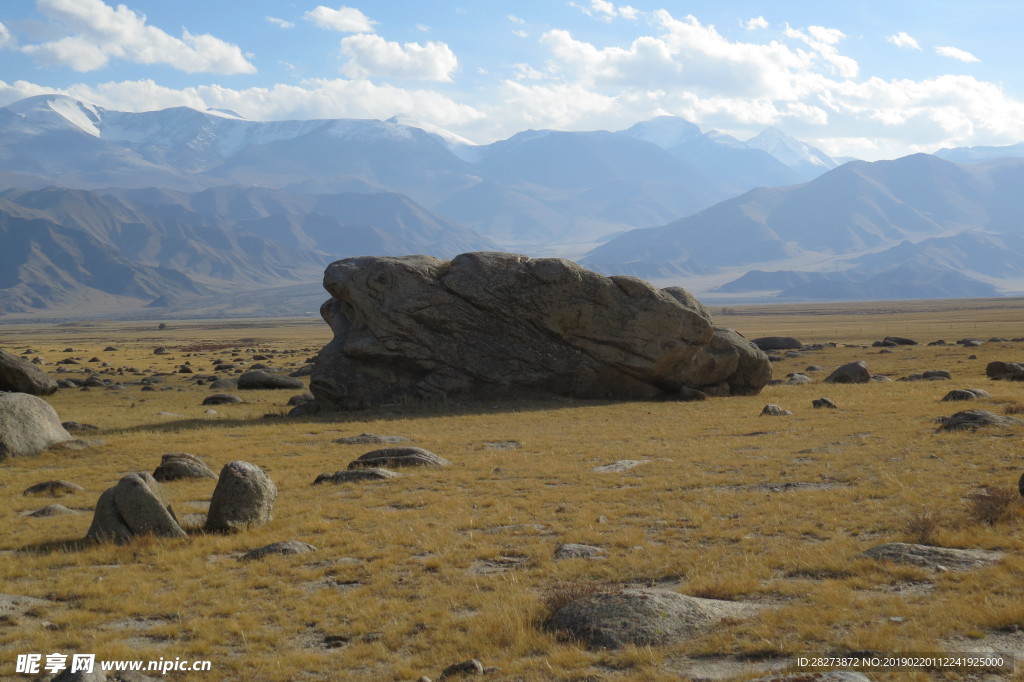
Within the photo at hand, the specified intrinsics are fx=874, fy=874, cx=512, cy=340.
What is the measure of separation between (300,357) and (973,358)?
6766 cm

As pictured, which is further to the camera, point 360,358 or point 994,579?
point 360,358

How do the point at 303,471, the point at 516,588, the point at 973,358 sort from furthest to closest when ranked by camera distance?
1. the point at 973,358
2. the point at 303,471
3. the point at 516,588

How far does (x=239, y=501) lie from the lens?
18.0 m

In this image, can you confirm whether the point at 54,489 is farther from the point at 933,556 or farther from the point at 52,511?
the point at 933,556

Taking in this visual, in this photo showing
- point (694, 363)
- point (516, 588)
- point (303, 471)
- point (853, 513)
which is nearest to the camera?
point (516, 588)

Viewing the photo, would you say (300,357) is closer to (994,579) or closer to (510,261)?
(510,261)

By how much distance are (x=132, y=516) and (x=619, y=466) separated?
508 inches

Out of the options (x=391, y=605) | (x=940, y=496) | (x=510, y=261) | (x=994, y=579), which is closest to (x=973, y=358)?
(x=510, y=261)

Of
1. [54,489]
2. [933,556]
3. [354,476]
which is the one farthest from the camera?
[354,476]

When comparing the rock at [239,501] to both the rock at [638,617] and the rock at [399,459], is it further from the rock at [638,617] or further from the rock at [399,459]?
the rock at [638,617]

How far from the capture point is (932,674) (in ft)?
30.8

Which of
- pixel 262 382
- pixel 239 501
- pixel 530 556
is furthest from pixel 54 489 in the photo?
pixel 262 382

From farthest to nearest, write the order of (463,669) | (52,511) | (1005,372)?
(1005,372), (52,511), (463,669)

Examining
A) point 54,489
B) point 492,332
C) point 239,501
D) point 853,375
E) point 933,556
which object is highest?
point 492,332
